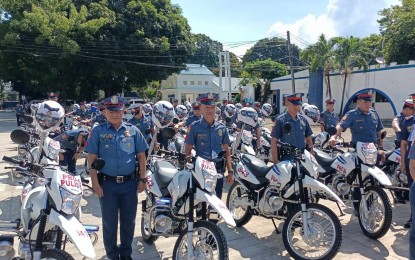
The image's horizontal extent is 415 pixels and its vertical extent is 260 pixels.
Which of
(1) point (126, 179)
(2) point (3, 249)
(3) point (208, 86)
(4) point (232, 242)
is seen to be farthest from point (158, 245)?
(3) point (208, 86)

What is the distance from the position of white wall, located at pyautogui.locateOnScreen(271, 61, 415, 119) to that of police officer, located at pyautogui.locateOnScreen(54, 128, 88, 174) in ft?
76.3

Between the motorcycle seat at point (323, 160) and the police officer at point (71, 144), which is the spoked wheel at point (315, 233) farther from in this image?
the police officer at point (71, 144)

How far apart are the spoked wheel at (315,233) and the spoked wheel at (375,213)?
107 cm

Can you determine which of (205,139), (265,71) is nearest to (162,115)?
(205,139)

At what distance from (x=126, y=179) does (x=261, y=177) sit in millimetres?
1903

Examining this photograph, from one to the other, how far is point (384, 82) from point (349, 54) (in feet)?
11.1

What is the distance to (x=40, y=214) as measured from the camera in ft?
11.0

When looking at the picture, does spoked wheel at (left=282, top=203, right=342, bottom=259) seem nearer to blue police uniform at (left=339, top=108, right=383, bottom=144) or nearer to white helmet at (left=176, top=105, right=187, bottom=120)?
blue police uniform at (left=339, top=108, right=383, bottom=144)

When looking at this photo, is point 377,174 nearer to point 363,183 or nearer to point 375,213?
point 363,183

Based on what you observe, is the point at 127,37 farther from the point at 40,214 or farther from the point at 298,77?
the point at 40,214

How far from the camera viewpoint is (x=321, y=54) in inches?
1177

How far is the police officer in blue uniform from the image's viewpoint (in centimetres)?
606

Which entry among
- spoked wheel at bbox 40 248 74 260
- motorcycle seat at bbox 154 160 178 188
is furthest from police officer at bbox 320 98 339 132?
spoked wheel at bbox 40 248 74 260

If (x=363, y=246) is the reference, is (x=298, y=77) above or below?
above
